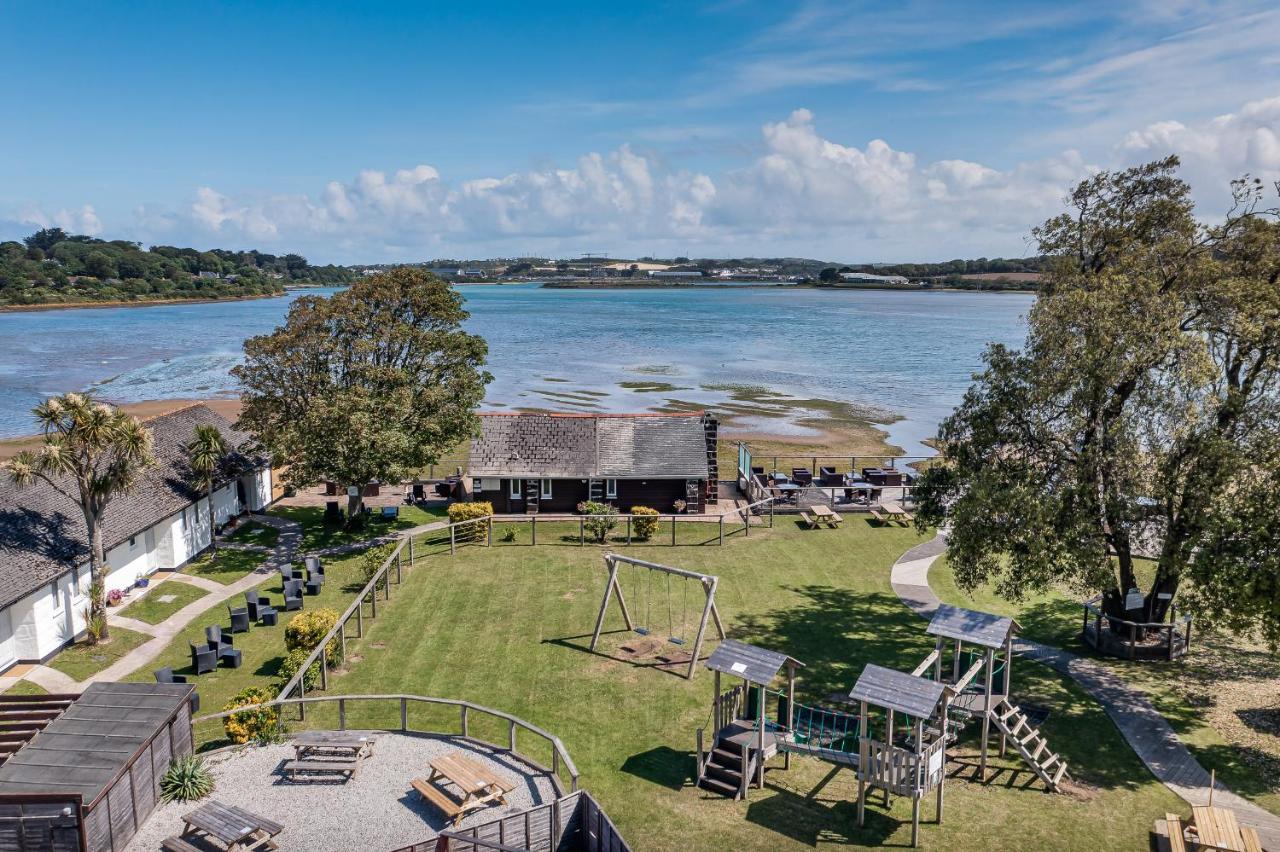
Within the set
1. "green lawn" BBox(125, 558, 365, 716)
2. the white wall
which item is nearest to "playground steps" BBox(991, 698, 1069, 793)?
"green lawn" BBox(125, 558, 365, 716)

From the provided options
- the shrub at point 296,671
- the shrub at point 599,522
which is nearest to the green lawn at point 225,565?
the shrub at point 296,671

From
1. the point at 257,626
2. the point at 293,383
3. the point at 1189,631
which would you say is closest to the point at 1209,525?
the point at 1189,631

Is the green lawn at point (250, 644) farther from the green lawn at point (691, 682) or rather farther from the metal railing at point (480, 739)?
the metal railing at point (480, 739)

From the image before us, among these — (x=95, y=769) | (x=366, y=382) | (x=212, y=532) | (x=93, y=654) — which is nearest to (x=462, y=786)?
(x=95, y=769)

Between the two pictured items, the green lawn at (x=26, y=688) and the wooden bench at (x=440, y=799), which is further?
the green lawn at (x=26, y=688)

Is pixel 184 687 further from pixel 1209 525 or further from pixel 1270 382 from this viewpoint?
pixel 1270 382

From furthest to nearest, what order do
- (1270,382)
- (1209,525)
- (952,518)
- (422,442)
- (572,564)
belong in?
(422,442) < (572,564) < (952,518) < (1270,382) < (1209,525)

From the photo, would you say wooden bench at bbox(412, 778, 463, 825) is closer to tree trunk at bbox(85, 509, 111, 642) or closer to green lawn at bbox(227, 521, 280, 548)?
tree trunk at bbox(85, 509, 111, 642)
